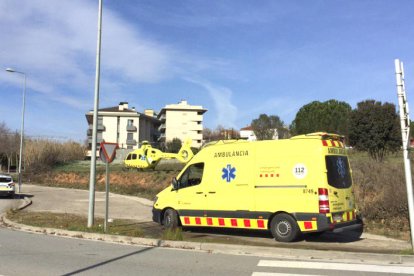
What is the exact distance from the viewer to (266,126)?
8188 cm

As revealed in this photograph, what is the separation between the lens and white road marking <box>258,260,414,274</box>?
7688 millimetres

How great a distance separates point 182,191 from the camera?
12766 mm

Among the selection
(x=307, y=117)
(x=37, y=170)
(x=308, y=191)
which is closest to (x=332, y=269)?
(x=308, y=191)

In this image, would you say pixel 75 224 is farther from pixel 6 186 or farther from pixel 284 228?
pixel 6 186

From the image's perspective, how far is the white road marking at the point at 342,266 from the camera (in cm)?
769

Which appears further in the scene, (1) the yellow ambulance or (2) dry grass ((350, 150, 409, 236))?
(2) dry grass ((350, 150, 409, 236))

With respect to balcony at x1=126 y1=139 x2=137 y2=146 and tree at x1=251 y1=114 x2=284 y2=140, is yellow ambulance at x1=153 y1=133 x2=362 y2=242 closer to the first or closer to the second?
tree at x1=251 y1=114 x2=284 y2=140

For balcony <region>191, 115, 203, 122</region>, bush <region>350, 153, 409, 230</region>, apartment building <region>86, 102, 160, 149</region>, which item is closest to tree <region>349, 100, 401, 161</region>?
bush <region>350, 153, 409, 230</region>

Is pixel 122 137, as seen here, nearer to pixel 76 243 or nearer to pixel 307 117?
pixel 307 117

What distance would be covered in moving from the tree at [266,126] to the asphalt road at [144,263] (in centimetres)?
6954

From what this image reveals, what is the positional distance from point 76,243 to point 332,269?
6319 mm

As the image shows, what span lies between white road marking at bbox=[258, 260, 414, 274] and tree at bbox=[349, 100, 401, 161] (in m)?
34.4

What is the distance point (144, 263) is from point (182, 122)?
102933 millimetres

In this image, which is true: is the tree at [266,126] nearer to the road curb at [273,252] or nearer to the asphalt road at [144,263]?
the road curb at [273,252]
